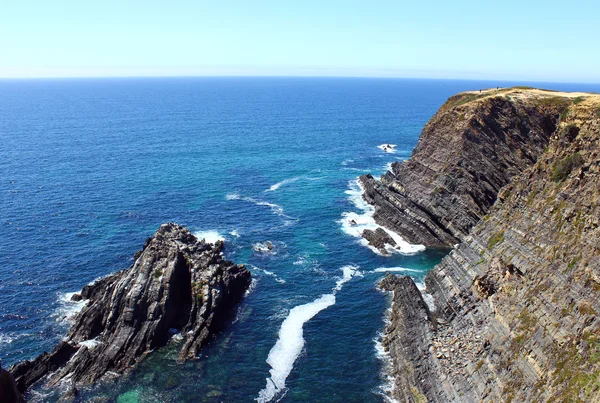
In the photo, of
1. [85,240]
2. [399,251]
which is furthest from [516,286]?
[85,240]

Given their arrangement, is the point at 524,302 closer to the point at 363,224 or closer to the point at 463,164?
the point at 363,224

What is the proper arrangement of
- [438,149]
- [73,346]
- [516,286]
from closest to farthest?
[516,286] < [73,346] < [438,149]

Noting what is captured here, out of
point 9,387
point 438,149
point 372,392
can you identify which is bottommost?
point 372,392

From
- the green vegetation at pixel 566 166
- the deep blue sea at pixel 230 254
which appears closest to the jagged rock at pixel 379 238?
the deep blue sea at pixel 230 254

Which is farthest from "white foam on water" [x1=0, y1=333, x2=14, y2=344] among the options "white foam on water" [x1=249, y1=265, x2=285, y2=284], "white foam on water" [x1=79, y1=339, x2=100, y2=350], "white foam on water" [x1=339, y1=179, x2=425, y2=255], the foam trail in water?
"white foam on water" [x1=339, y1=179, x2=425, y2=255]

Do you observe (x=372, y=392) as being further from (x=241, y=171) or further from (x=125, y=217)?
(x=241, y=171)

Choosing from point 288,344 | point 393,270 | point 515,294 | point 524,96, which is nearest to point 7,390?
point 288,344
